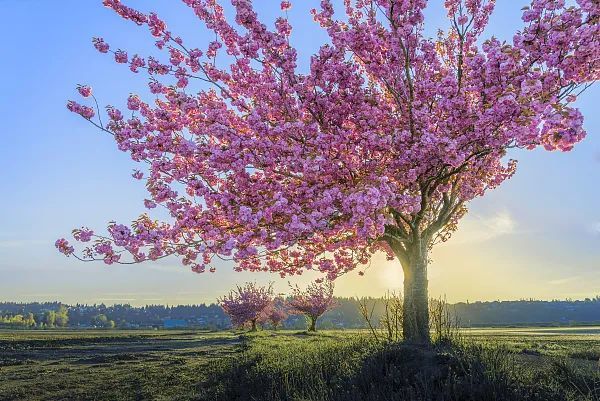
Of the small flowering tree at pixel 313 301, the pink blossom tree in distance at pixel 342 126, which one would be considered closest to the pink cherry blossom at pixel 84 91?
the pink blossom tree in distance at pixel 342 126

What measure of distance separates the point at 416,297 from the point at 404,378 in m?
7.83

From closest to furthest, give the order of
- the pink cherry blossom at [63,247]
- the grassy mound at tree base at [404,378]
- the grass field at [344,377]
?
the grassy mound at tree base at [404,378] → the grass field at [344,377] → the pink cherry blossom at [63,247]

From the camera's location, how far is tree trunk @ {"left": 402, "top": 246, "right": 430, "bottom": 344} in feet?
56.8

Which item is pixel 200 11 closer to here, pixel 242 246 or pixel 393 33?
pixel 393 33

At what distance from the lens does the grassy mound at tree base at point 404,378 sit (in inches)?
353

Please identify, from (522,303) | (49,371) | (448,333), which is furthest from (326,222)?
(522,303)

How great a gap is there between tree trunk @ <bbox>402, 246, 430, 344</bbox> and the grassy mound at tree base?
2057 mm

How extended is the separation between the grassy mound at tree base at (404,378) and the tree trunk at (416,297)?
2.06 meters

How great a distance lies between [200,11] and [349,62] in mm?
5776

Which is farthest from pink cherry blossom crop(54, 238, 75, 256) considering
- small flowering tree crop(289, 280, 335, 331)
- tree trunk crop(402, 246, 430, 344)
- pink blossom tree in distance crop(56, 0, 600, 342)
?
small flowering tree crop(289, 280, 335, 331)

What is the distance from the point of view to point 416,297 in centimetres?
1794

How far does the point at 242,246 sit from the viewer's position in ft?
46.9

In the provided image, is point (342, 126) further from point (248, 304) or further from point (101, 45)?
point (248, 304)

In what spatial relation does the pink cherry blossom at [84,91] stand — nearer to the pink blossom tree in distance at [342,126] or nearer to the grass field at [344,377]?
the pink blossom tree in distance at [342,126]
